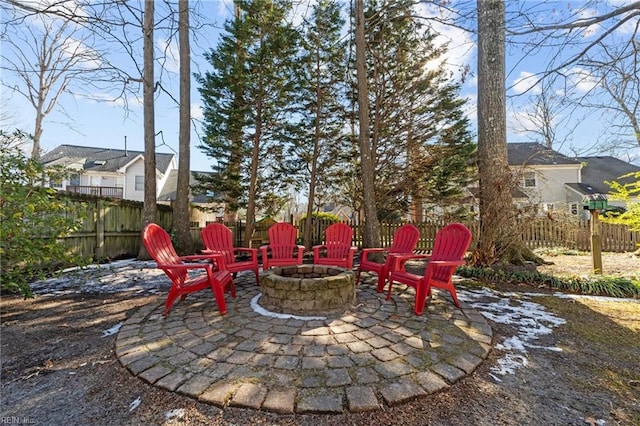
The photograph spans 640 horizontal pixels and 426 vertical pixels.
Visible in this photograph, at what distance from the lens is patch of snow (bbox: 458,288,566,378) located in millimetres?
2143

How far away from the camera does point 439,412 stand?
1.54m

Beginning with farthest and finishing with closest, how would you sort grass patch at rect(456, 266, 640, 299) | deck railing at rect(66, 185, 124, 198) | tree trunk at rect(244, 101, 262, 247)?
1. deck railing at rect(66, 185, 124, 198)
2. tree trunk at rect(244, 101, 262, 247)
3. grass patch at rect(456, 266, 640, 299)

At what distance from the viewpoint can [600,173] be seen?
63.8 feet

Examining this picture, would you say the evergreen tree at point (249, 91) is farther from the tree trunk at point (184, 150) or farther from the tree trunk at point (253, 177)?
the tree trunk at point (184, 150)

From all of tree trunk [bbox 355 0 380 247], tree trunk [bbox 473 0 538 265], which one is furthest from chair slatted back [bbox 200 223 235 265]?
tree trunk [bbox 473 0 538 265]

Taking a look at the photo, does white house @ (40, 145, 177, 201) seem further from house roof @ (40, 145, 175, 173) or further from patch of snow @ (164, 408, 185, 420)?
patch of snow @ (164, 408, 185, 420)

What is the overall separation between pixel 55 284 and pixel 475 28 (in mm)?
8787

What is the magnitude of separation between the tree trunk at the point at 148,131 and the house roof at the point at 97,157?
1632cm

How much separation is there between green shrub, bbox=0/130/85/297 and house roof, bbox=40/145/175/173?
20.3 m

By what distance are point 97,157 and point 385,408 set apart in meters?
27.1

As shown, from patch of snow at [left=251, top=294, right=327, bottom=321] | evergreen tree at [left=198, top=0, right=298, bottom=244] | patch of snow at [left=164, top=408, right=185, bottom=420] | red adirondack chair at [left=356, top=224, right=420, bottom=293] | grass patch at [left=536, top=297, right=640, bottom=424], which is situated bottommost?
grass patch at [left=536, top=297, right=640, bottom=424]

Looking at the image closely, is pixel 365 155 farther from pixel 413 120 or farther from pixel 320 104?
pixel 320 104

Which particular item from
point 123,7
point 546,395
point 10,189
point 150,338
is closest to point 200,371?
point 150,338

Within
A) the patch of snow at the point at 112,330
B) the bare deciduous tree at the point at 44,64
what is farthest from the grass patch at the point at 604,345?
the bare deciduous tree at the point at 44,64
